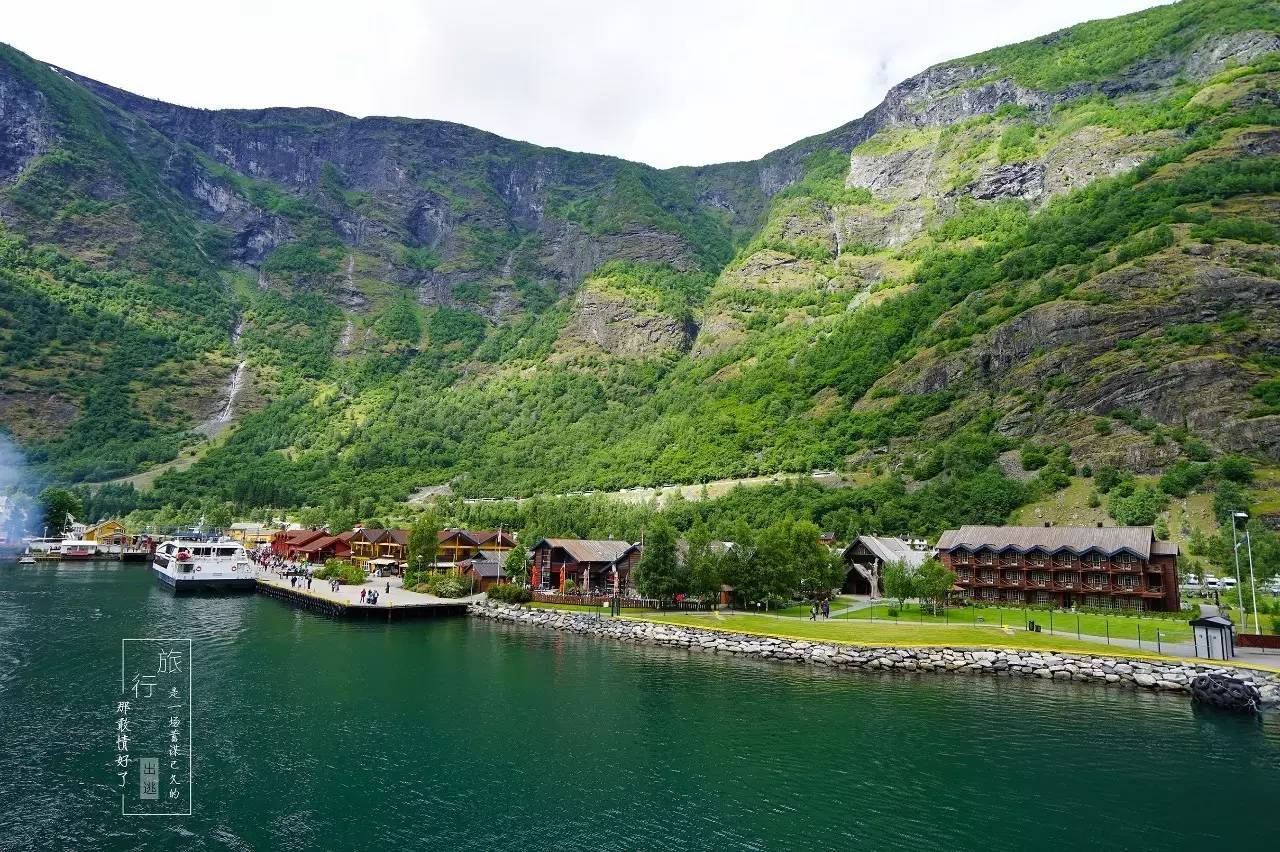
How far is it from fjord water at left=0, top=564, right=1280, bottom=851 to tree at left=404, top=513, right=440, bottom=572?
44474 millimetres

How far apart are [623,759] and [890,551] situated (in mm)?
63014

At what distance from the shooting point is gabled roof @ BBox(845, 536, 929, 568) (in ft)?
285

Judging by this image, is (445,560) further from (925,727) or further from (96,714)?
(925,727)

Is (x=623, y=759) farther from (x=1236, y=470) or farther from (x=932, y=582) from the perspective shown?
(x=1236, y=470)

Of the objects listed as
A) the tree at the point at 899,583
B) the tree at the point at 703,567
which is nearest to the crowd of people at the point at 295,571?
the tree at the point at 703,567

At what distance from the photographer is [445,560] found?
350 feet

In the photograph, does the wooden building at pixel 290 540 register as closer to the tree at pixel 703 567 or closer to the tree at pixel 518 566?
the tree at pixel 518 566

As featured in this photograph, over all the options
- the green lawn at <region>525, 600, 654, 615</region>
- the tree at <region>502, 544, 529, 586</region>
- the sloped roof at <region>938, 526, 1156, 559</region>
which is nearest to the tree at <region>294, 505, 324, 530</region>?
the tree at <region>502, 544, 529, 586</region>

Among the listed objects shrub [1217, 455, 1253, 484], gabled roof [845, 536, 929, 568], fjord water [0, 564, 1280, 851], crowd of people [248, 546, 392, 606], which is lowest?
fjord water [0, 564, 1280, 851]

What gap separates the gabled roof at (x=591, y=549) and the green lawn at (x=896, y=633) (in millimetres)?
18247

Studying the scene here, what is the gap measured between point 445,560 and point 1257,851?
96.2 m

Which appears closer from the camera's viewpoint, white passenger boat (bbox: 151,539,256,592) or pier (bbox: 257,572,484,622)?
pier (bbox: 257,572,484,622)

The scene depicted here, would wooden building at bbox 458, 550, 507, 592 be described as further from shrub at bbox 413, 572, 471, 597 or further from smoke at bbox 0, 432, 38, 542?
smoke at bbox 0, 432, 38, 542

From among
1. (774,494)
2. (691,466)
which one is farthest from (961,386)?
(691,466)
